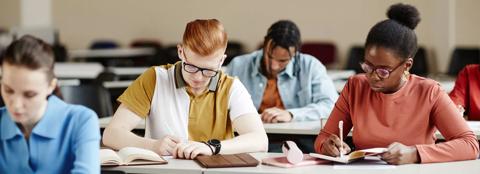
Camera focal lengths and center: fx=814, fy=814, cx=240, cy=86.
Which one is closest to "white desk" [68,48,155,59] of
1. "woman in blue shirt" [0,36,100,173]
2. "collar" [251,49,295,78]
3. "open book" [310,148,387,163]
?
"collar" [251,49,295,78]

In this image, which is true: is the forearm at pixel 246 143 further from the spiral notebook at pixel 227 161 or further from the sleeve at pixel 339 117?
the sleeve at pixel 339 117

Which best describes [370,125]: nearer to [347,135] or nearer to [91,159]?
[347,135]

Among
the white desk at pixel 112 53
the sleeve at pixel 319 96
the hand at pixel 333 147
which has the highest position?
the hand at pixel 333 147

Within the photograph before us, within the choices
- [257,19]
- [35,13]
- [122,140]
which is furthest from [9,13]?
[122,140]

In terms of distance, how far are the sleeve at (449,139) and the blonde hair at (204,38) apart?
32.9 inches

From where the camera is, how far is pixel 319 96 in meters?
4.56

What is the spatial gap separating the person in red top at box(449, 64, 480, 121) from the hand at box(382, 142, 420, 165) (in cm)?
149

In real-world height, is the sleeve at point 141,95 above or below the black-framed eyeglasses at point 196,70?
below

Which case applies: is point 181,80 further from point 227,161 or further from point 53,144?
point 53,144

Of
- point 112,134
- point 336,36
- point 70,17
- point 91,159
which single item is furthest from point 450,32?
point 91,159

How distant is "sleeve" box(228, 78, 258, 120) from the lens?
331 centimetres

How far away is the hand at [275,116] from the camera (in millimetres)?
4156

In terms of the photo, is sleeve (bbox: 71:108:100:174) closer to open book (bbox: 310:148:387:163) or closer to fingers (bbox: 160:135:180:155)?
fingers (bbox: 160:135:180:155)

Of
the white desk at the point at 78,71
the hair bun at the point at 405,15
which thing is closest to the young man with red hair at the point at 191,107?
the hair bun at the point at 405,15
